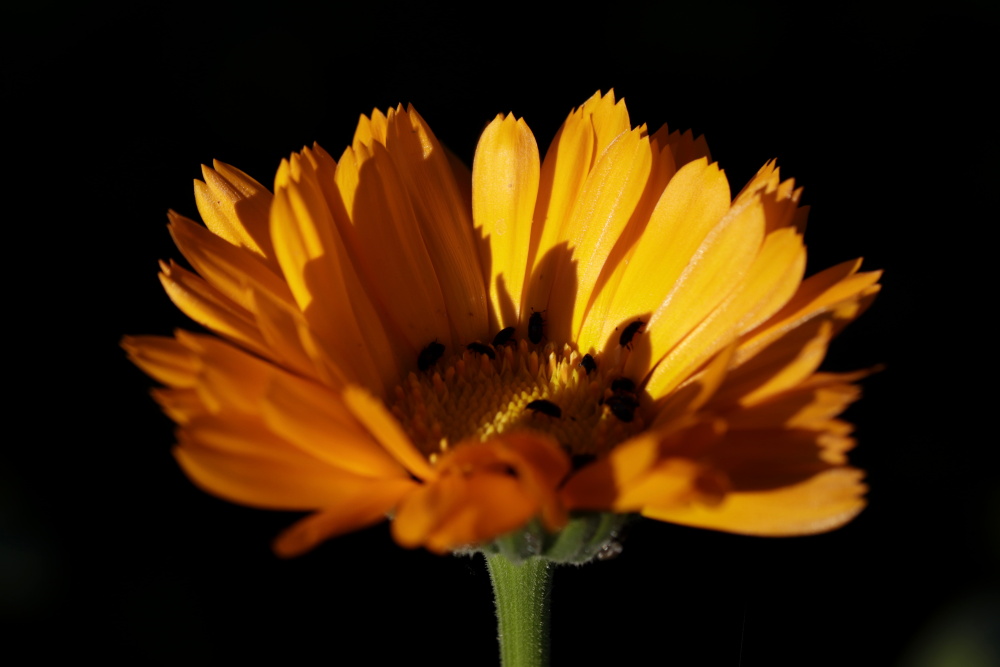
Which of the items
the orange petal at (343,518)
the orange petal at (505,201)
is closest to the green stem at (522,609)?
the orange petal at (343,518)

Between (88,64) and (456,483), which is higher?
(88,64)

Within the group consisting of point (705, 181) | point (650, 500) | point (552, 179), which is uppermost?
point (552, 179)

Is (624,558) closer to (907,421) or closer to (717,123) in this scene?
(907,421)

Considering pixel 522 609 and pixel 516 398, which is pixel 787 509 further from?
pixel 516 398

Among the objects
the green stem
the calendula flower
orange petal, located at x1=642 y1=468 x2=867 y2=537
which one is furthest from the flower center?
orange petal, located at x1=642 y1=468 x2=867 y2=537

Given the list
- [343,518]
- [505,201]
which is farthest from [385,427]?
[505,201]

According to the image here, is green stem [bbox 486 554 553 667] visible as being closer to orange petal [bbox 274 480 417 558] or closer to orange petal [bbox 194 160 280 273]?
orange petal [bbox 274 480 417 558]

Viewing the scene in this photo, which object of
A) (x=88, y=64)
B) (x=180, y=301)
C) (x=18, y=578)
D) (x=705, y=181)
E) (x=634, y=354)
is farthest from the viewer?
(x=88, y=64)

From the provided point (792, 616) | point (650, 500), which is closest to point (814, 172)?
point (792, 616)
